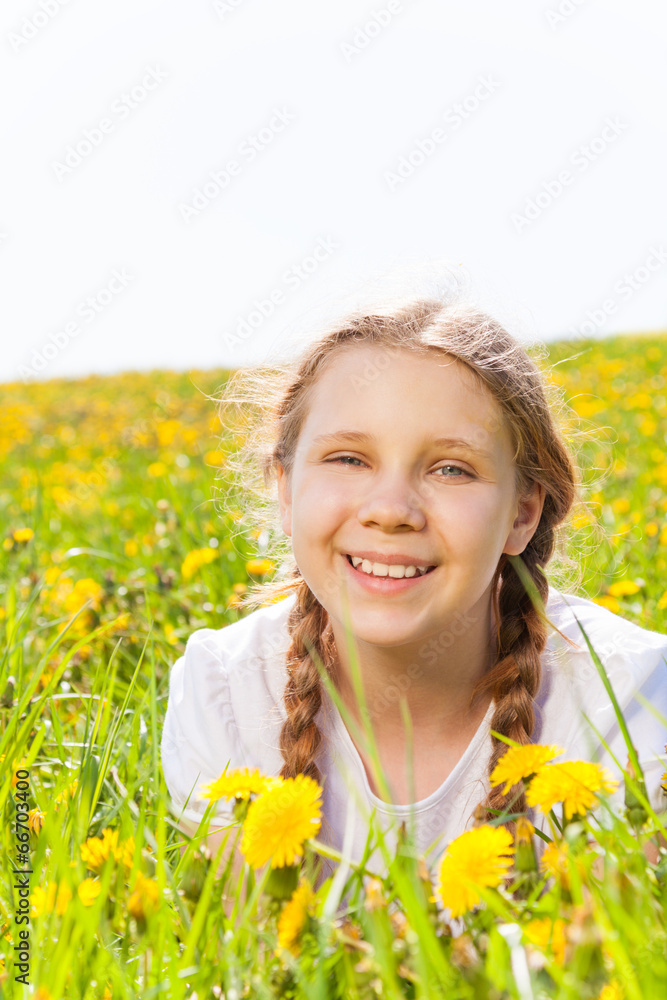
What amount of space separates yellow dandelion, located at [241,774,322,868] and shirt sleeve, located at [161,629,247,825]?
2.43 ft

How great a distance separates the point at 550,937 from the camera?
0.86m

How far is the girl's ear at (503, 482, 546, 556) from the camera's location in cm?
191

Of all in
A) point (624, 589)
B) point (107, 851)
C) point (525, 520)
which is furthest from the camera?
point (624, 589)

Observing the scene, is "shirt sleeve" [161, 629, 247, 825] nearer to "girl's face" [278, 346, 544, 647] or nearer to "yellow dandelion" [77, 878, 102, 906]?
"girl's face" [278, 346, 544, 647]

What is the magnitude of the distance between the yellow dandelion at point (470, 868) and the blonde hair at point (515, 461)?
2.21 feet

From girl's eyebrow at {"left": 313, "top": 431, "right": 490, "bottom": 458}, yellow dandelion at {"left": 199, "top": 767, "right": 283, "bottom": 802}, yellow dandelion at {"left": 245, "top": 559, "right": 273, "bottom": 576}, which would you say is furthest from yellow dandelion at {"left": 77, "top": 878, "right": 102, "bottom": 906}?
yellow dandelion at {"left": 245, "top": 559, "right": 273, "bottom": 576}

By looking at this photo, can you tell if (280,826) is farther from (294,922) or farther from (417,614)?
(417,614)

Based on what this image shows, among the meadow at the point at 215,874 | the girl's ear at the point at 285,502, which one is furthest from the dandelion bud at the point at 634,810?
the girl's ear at the point at 285,502

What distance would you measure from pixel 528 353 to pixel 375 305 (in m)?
0.40

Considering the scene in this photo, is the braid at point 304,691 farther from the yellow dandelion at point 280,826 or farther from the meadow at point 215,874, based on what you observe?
the yellow dandelion at point 280,826

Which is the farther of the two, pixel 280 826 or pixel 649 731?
pixel 649 731

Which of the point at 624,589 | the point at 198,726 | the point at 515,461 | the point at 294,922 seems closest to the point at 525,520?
the point at 515,461

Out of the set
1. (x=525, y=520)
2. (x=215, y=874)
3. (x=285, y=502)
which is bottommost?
(x=215, y=874)

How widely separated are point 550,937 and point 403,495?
2.82 feet
